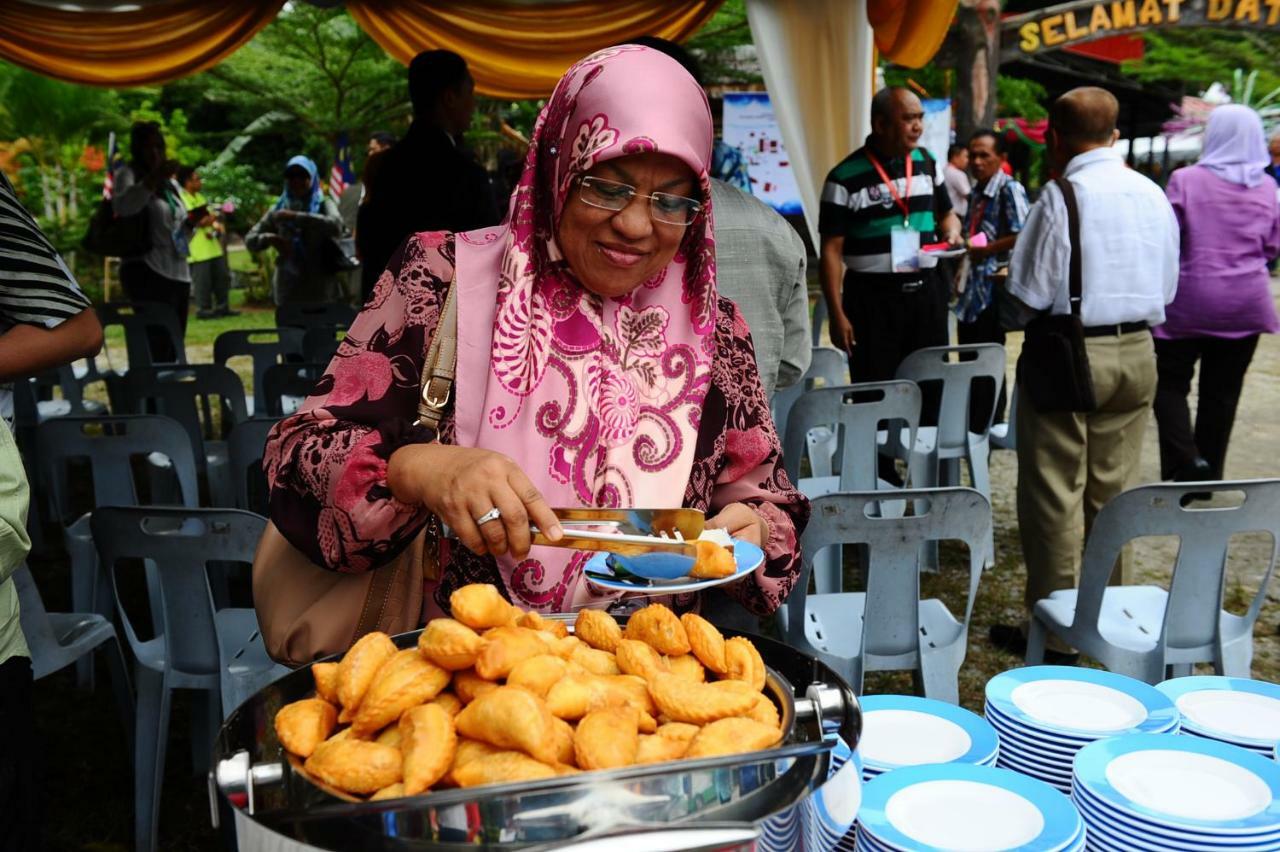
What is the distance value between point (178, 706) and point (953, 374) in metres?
3.44

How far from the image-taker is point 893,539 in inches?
106

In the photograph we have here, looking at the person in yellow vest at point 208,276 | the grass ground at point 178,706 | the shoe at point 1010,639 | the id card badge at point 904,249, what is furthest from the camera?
the person in yellow vest at point 208,276

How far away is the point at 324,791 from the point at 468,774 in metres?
0.12

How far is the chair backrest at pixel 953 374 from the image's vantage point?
14.8ft

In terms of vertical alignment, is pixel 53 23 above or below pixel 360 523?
above

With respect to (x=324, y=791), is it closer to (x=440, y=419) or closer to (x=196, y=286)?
Result: (x=440, y=419)

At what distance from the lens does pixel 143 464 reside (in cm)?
672

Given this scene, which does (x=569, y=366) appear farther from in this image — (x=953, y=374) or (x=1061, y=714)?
(x=953, y=374)

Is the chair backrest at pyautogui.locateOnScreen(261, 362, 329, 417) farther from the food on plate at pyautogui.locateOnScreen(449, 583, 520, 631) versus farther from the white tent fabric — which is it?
the food on plate at pyautogui.locateOnScreen(449, 583, 520, 631)

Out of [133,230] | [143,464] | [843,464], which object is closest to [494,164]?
[133,230]

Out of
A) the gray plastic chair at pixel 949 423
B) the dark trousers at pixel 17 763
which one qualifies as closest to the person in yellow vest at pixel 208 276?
the gray plastic chair at pixel 949 423

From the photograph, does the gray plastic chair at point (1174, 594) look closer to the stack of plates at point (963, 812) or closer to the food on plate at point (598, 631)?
the stack of plates at point (963, 812)

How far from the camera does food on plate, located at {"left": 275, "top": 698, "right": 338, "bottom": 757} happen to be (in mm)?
901

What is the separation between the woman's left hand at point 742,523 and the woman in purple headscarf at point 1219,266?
4.25 metres
